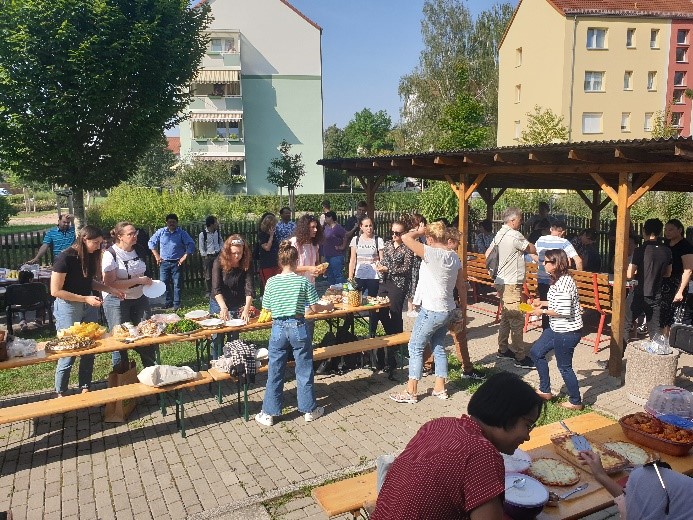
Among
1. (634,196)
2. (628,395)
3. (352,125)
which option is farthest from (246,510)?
(352,125)

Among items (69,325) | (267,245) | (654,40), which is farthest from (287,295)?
(654,40)

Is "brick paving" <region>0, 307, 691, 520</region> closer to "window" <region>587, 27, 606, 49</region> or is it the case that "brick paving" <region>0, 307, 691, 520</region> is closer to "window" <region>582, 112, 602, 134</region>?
"window" <region>582, 112, 602, 134</region>

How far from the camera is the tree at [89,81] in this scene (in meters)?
11.8

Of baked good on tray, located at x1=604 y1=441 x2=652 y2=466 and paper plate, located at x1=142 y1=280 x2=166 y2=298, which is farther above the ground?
paper plate, located at x1=142 y1=280 x2=166 y2=298

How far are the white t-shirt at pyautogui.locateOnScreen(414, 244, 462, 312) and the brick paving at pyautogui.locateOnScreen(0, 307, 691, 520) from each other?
1.19m

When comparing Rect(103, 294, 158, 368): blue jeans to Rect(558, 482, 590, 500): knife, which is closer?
Rect(558, 482, 590, 500): knife

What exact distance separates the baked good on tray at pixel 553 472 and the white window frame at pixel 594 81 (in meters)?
34.5

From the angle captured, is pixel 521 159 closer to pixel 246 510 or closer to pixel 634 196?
pixel 634 196

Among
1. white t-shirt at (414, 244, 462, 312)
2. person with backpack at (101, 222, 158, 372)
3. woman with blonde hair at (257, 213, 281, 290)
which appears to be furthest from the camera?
woman with blonde hair at (257, 213, 281, 290)

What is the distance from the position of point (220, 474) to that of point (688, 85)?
133 ft

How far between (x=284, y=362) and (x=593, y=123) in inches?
1332

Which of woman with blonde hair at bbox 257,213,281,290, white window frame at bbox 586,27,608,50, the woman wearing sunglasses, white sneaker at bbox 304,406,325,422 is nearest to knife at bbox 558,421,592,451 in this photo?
white sneaker at bbox 304,406,325,422

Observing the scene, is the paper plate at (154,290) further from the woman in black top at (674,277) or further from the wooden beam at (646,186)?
the woman in black top at (674,277)

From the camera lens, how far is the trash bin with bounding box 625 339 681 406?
5.76 m
